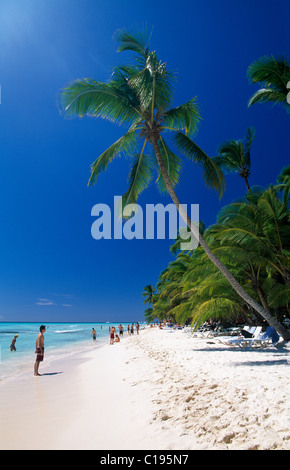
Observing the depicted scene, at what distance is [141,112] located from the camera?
8258 millimetres

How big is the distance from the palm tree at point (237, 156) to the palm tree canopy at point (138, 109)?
22.4 feet

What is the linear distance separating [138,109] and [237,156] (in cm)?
908

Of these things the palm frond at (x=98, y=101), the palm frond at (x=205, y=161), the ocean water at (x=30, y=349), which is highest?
the palm frond at (x=98, y=101)

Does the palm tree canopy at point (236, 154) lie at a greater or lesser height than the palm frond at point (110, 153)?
greater

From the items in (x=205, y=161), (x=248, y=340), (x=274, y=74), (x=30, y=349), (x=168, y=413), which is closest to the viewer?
(x=168, y=413)

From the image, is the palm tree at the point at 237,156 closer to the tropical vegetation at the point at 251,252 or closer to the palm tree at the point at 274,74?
the tropical vegetation at the point at 251,252

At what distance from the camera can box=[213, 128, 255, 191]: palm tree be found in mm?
14938

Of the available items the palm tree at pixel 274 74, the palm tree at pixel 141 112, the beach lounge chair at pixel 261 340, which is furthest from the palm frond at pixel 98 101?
the beach lounge chair at pixel 261 340

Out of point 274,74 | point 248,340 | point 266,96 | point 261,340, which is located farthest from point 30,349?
point 274,74

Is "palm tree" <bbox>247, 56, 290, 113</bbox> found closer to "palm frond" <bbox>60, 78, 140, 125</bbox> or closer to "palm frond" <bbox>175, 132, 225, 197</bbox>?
"palm frond" <bbox>175, 132, 225, 197</bbox>

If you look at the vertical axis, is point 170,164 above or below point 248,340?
above

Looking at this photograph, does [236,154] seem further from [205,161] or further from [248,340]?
[248,340]

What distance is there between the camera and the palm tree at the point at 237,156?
1494cm
